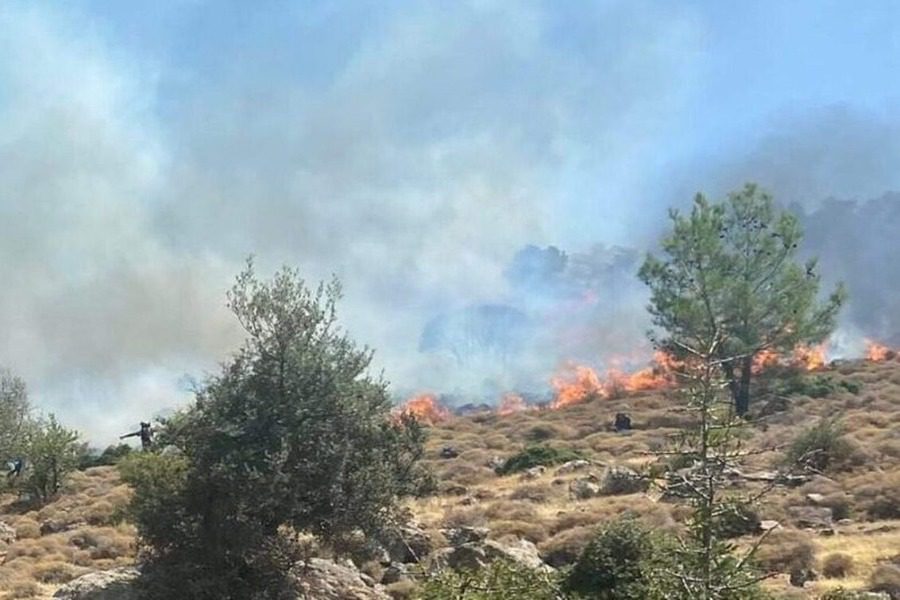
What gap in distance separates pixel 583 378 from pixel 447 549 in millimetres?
71235

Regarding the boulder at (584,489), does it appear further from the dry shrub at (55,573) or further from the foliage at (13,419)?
the foliage at (13,419)

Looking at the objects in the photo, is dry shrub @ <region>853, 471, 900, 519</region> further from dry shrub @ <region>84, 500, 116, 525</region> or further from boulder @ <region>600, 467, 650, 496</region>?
dry shrub @ <region>84, 500, 116, 525</region>

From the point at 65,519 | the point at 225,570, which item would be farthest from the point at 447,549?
the point at 65,519

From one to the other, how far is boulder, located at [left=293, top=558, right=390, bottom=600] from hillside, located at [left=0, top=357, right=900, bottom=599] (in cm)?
110

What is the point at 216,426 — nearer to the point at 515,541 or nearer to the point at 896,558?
the point at 515,541

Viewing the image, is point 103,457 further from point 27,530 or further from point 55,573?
point 55,573

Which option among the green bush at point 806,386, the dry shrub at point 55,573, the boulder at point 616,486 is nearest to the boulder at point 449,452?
the green bush at point 806,386

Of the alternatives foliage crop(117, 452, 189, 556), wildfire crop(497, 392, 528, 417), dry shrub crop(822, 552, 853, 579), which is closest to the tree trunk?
dry shrub crop(822, 552, 853, 579)

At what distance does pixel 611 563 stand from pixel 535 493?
18467mm

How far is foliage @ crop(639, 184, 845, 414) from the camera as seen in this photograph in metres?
42.1

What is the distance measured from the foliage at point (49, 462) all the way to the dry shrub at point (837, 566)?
33392 millimetres

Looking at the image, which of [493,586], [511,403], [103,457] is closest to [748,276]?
[493,586]

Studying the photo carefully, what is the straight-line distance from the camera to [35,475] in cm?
4134

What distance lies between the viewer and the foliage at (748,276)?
4212 centimetres
